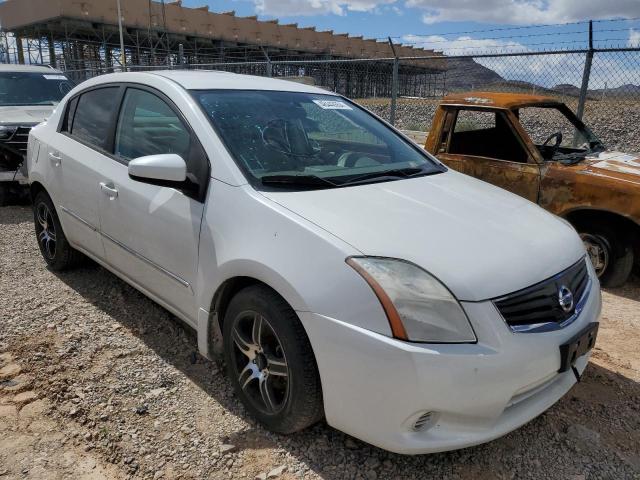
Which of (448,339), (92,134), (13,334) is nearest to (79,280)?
(13,334)

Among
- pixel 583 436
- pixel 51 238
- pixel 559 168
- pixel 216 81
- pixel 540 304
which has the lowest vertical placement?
pixel 583 436

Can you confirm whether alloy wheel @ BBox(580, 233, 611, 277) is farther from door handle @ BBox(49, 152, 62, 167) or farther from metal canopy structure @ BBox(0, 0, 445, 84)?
metal canopy structure @ BBox(0, 0, 445, 84)

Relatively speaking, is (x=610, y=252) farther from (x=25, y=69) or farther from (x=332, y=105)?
(x=25, y=69)

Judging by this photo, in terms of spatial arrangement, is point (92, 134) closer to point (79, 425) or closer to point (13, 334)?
point (13, 334)

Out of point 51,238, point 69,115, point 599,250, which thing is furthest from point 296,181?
point 599,250

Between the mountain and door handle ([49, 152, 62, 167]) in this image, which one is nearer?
door handle ([49, 152, 62, 167])

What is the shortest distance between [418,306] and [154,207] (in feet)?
Result: 5.42

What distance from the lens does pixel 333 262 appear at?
6.81 ft

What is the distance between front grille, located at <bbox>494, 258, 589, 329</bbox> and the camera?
6.79ft

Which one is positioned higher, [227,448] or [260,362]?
[260,362]

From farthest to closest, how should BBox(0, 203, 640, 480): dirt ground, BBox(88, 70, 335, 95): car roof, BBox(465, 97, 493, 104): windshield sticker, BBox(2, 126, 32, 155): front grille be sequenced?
1. BBox(2, 126, 32, 155): front grille
2. BBox(465, 97, 493, 104): windshield sticker
3. BBox(88, 70, 335, 95): car roof
4. BBox(0, 203, 640, 480): dirt ground

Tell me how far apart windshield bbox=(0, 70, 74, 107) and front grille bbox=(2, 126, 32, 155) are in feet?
4.06

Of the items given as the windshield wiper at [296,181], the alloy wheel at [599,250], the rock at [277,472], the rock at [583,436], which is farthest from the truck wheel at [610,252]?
the rock at [277,472]

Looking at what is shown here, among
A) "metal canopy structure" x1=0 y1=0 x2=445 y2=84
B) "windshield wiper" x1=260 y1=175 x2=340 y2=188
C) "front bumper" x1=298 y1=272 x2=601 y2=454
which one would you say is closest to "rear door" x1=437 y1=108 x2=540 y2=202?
Answer: "windshield wiper" x1=260 y1=175 x2=340 y2=188
